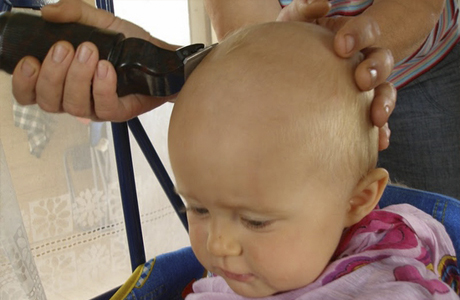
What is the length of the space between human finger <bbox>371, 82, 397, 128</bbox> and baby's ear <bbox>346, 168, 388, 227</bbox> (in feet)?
0.25

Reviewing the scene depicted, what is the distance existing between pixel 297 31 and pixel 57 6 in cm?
33

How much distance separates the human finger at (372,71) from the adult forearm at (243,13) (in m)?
0.44

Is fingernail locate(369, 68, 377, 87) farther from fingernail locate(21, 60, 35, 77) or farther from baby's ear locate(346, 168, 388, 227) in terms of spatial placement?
fingernail locate(21, 60, 35, 77)

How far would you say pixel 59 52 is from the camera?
69 cm

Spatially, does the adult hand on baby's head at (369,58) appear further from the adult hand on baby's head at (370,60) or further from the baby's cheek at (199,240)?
the baby's cheek at (199,240)

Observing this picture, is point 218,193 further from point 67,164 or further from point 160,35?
point 160,35

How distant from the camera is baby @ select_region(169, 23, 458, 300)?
2.07 feet

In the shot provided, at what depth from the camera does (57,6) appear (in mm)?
700

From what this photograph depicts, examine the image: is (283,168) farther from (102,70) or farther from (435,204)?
(435,204)

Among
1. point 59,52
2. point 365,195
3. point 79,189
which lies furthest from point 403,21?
point 79,189

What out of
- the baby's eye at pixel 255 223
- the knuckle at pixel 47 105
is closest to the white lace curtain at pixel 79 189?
the knuckle at pixel 47 105

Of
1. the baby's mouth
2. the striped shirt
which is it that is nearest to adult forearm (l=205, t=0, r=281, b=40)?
the striped shirt

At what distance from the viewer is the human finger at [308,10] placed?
31.4 inches

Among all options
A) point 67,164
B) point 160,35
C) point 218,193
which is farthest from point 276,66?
point 160,35
